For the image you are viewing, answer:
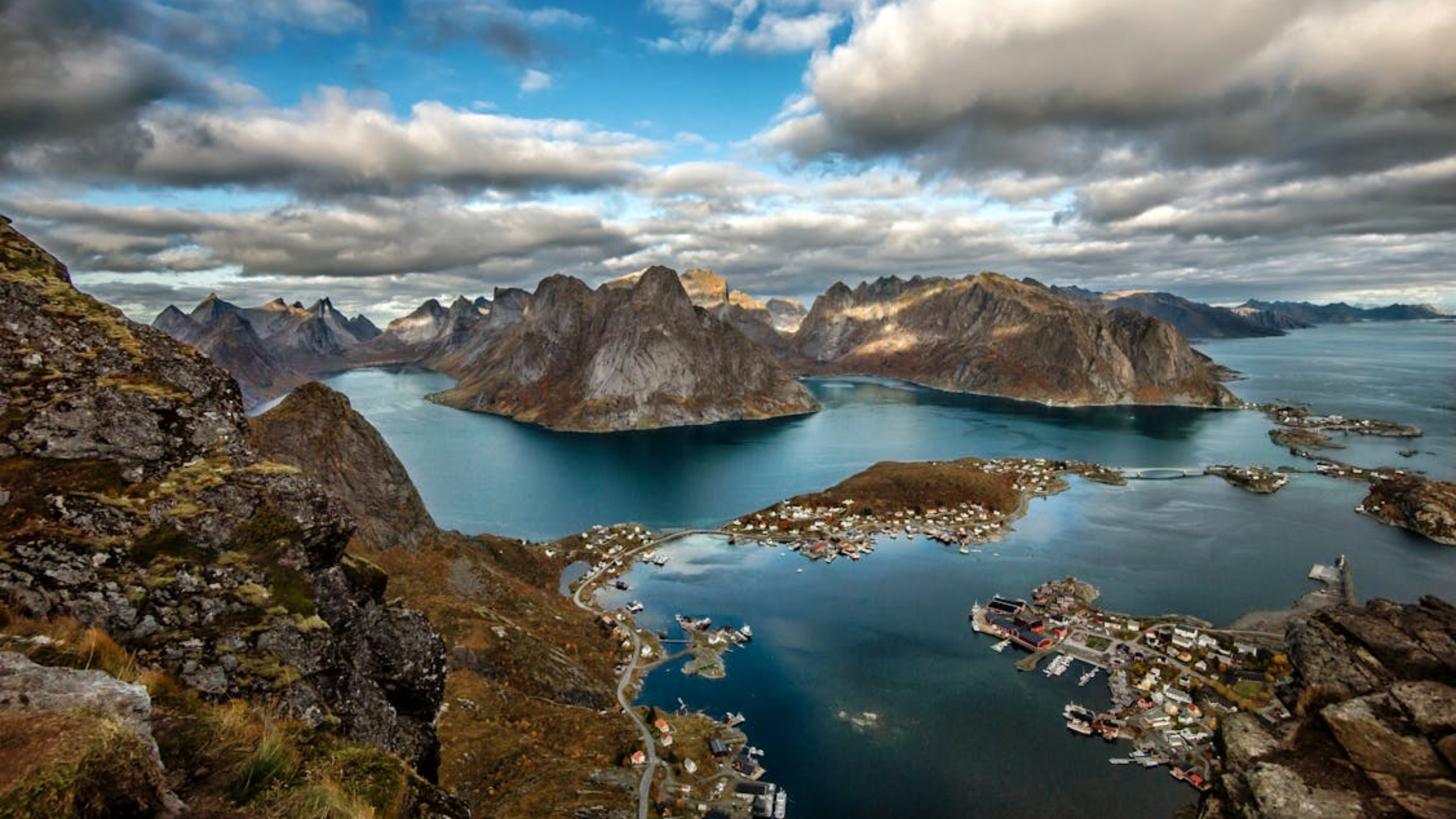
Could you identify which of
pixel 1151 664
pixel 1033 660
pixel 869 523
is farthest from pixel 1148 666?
pixel 869 523

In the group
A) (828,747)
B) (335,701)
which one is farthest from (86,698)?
(828,747)

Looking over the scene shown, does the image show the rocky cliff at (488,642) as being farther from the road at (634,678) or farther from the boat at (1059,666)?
the boat at (1059,666)

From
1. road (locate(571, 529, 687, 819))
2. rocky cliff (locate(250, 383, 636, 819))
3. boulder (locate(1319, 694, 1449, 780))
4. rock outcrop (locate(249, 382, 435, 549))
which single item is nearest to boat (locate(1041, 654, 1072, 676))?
boulder (locate(1319, 694, 1449, 780))

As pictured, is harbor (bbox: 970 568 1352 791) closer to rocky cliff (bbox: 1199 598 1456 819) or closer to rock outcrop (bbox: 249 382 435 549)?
rocky cliff (bbox: 1199 598 1456 819)

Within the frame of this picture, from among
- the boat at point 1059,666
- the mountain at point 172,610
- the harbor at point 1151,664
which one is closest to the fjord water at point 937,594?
the boat at point 1059,666

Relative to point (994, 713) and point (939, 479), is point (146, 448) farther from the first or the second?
point (939, 479)

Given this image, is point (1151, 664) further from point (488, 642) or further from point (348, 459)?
point (348, 459)
